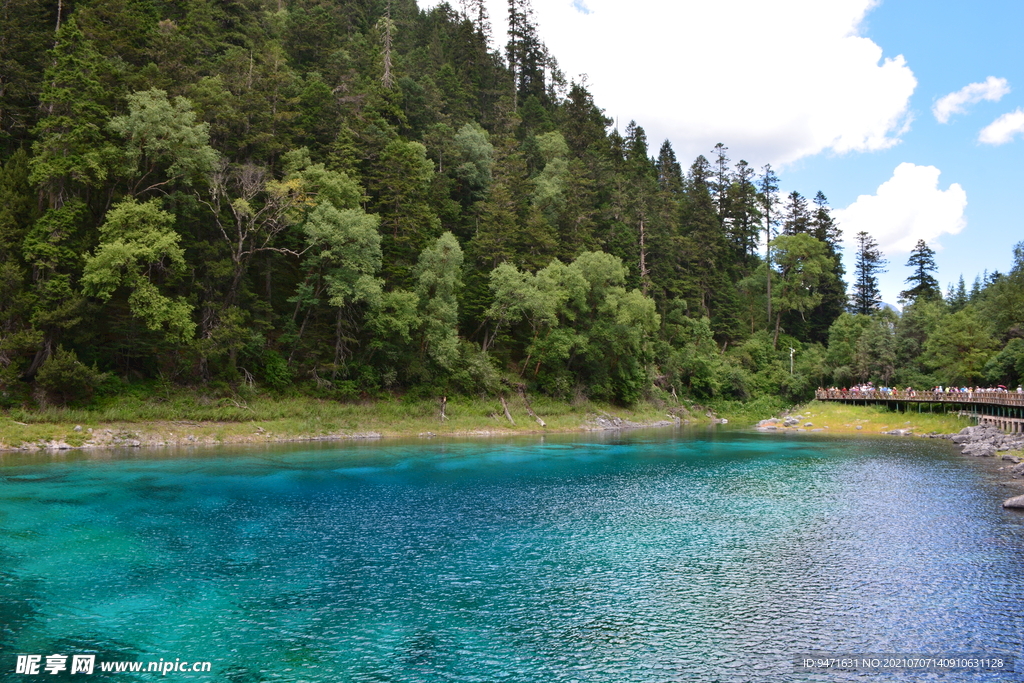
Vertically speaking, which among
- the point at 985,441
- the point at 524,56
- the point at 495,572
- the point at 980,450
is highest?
the point at 524,56

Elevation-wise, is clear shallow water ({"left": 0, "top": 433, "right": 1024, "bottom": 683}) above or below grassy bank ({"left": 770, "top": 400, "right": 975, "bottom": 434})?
below

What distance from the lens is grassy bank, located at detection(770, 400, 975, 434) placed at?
193ft

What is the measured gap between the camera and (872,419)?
67.2 metres

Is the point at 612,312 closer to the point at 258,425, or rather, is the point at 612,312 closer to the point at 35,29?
the point at 258,425

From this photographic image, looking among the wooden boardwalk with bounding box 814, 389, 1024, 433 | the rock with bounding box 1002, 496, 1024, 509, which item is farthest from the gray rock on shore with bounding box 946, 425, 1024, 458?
the rock with bounding box 1002, 496, 1024, 509

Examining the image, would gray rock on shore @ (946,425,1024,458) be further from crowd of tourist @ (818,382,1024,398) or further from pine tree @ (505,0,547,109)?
pine tree @ (505,0,547,109)

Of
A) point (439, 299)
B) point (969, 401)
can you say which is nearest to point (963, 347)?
point (969, 401)

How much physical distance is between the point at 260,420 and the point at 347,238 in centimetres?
1551

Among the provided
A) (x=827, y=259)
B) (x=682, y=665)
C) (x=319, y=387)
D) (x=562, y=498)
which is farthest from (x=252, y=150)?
(x=827, y=259)

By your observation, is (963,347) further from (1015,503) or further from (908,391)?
(1015,503)

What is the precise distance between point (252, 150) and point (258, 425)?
80.9 feet

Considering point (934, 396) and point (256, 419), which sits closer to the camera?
point (256, 419)

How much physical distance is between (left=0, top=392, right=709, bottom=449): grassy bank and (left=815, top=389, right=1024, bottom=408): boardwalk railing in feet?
109

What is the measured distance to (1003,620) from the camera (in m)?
14.1
